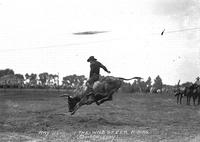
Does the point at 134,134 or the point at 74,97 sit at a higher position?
the point at 74,97

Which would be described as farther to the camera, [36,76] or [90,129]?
[36,76]

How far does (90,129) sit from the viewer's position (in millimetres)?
13625

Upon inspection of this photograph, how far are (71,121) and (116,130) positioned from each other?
3677 millimetres

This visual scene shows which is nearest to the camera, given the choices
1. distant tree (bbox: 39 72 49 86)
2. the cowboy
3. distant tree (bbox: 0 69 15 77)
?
the cowboy

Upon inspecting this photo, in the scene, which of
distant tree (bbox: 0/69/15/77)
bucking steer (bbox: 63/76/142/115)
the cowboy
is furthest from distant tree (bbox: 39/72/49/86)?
bucking steer (bbox: 63/76/142/115)

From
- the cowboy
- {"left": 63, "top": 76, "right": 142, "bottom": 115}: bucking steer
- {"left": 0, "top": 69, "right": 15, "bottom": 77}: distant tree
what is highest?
the cowboy

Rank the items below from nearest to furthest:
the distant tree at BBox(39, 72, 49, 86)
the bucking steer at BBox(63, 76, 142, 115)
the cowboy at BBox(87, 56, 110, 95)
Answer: the bucking steer at BBox(63, 76, 142, 115)
the cowboy at BBox(87, 56, 110, 95)
the distant tree at BBox(39, 72, 49, 86)

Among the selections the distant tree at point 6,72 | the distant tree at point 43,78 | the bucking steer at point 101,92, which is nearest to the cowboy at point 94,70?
the bucking steer at point 101,92

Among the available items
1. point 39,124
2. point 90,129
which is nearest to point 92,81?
point 90,129

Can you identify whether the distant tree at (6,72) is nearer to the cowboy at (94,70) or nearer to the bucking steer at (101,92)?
the cowboy at (94,70)

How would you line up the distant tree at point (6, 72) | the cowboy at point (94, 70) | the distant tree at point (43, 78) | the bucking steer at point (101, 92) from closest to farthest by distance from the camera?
the bucking steer at point (101, 92) < the cowboy at point (94, 70) < the distant tree at point (6, 72) < the distant tree at point (43, 78)

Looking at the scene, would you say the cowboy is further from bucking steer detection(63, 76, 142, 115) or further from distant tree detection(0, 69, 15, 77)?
distant tree detection(0, 69, 15, 77)

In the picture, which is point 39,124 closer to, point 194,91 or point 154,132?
point 154,132

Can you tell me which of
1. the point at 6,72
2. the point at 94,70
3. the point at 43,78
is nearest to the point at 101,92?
the point at 94,70
